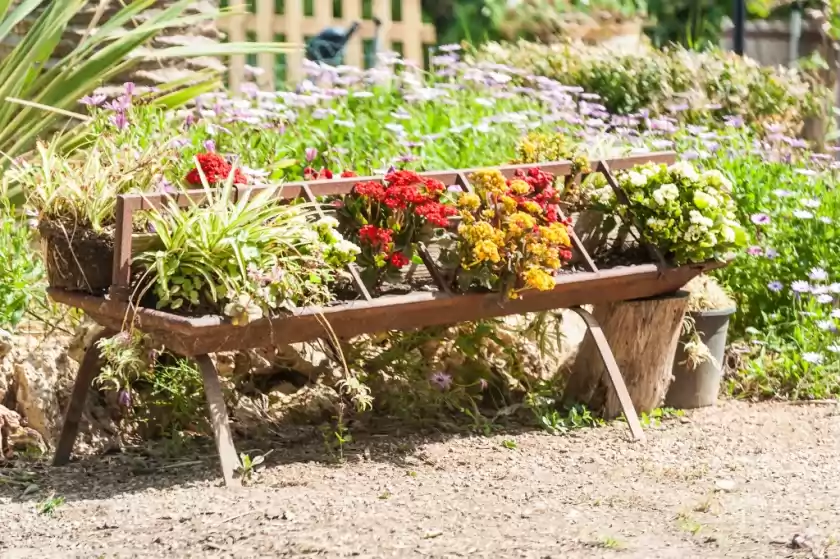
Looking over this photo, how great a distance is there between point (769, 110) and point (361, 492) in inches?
206

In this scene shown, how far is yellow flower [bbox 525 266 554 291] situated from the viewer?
13.6 ft

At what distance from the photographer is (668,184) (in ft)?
15.4

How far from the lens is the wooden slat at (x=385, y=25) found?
949 centimetres

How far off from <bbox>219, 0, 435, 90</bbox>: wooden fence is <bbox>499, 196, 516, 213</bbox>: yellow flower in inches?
176

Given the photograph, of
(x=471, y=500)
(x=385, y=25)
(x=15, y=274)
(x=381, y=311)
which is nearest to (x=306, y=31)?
(x=385, y=25)

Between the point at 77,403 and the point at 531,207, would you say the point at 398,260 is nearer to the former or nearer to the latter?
the point at 531,207

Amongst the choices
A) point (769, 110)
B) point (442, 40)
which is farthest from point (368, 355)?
point (442, 40)

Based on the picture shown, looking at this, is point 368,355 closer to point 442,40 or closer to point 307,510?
point 307,510

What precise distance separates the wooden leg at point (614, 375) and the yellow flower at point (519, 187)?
0.53 metres

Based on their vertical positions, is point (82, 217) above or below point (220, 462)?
above

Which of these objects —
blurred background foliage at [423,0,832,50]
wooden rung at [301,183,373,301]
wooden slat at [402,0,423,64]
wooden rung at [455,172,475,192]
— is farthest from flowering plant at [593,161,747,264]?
wooden slat at [402,0,423,64]

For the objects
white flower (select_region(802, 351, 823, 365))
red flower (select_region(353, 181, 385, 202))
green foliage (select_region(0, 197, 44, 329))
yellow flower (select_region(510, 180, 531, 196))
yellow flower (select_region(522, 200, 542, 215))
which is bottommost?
white flower (select_region(802, 351, 823, 365))

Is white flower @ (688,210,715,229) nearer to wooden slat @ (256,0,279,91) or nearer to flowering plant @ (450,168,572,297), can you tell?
flowering plant @ (450,168,572,297)

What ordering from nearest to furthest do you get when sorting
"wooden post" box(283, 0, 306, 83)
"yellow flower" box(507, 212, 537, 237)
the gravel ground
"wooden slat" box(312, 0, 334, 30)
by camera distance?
the gravel ground
"yellow flower" box(507, 212, 537, 237)
"wooden post" box(283, 0, 306, 83)
"wooden slat" box(312, 0, 334, 30)
